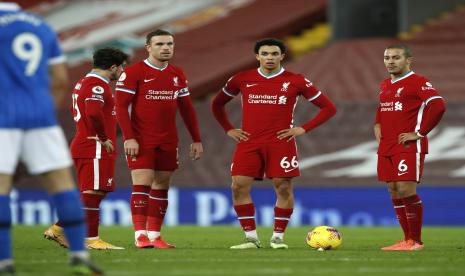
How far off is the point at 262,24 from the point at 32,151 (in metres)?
18.6

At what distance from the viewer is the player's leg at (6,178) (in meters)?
6.90

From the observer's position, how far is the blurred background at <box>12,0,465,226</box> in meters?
16.8

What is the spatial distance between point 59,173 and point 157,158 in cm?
316

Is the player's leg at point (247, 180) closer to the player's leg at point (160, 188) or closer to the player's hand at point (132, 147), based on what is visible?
the player's leg at point (160, 188)

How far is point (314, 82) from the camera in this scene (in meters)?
20.1

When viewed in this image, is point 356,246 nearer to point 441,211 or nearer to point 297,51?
point 441,211

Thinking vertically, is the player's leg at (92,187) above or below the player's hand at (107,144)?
below

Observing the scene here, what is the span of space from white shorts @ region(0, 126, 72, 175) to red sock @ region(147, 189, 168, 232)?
317 centimetres

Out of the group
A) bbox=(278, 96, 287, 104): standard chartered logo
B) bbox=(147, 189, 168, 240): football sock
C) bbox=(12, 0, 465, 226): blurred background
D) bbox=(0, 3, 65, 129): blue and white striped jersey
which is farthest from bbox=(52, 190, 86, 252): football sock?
bbox=(12, 0, 465, 226): blurred background

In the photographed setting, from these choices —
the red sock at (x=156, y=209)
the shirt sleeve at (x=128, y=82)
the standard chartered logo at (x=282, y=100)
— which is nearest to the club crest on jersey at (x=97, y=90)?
the shirt sleeve at (x=128, y=82)

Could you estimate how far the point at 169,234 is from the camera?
13422 millimetres

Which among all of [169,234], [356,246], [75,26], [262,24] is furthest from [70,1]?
[356,246]

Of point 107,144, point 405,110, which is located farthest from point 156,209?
point 405,110

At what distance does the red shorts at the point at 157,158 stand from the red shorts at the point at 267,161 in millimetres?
572
